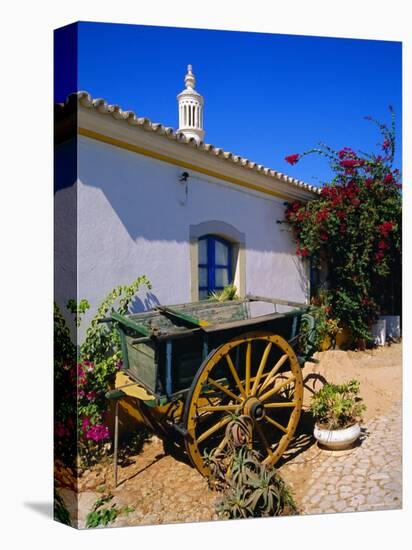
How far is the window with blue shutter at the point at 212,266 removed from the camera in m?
5.20

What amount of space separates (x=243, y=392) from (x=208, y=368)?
0.52m

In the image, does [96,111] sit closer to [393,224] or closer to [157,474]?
[157,474]

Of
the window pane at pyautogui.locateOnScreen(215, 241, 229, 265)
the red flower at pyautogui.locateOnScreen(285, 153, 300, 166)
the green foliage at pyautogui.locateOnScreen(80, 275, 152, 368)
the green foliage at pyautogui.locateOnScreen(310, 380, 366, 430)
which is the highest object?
the red flower at pyautogui.locateOnScreen(285, 153, 300, 166)

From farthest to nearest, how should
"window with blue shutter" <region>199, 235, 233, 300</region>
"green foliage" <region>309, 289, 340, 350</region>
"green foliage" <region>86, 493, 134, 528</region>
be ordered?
1. "green foliage" <region>309, 289, 340, 350</region>
2. "window with blue shutter" <region>199, 235, 233, 300</region>
3. "green foliage" <region>86, 493, 134, 528</region>

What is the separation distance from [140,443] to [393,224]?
14.2 ft

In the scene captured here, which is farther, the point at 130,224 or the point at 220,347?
the point at 130,224

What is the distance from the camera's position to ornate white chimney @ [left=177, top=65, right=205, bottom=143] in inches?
175

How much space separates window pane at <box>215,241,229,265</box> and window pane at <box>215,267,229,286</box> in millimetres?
76

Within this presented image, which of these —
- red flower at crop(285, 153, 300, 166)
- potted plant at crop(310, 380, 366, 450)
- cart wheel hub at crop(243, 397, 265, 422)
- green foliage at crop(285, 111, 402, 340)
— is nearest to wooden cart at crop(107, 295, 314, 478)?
cart wheel hub at crop(243, 397, 265, 422)

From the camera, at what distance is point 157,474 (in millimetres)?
4109

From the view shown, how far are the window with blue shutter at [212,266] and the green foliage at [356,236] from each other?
1.38m

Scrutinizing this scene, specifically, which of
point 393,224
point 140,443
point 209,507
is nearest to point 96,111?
point 140,443

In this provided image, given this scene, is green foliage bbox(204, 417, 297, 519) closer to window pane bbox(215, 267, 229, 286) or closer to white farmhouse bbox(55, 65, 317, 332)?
white farmhouse bbox(55, 65, 317, 332)

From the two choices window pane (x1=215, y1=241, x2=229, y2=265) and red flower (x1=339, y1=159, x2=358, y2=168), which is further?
red flower (x1=339, y1=159, x2=358, y2=168)
